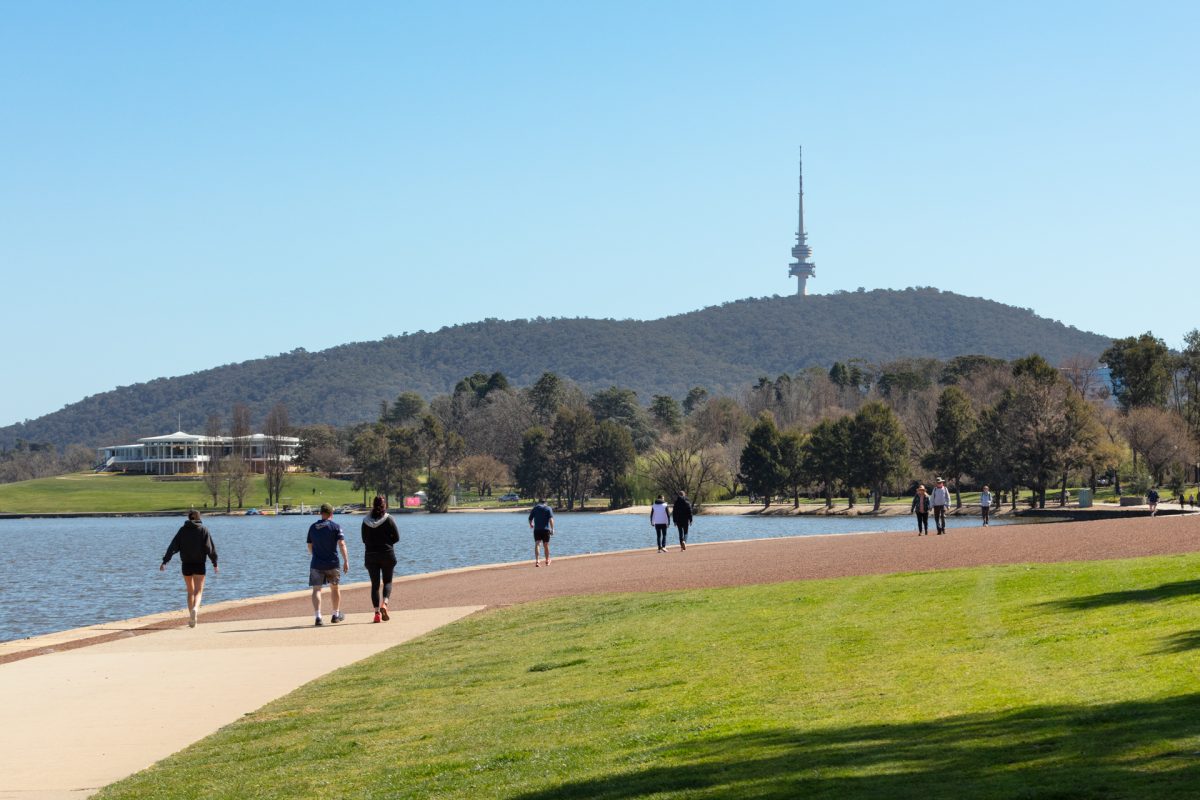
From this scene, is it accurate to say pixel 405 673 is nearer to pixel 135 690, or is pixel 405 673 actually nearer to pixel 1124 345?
pixel 135 690

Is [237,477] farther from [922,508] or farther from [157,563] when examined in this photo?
[922,508]

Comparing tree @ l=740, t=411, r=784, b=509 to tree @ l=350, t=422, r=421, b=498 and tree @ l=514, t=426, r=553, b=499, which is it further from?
tree @ l=350, t=422, r=421, b=498

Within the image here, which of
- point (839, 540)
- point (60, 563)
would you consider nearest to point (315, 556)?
point (839, 540)

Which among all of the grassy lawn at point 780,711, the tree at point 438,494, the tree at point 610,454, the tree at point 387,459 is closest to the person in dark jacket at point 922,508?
the grassy lawn at point 780,711

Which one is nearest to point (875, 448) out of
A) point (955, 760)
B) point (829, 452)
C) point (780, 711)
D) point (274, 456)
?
point (829, 452)

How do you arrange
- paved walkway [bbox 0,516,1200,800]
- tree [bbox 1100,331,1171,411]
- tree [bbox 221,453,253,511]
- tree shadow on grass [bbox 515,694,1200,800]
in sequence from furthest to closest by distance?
tree [bbox 221,453,253,511] < tree [bbox 1100,331,1171,411] < paved walkway [bbox 0,516,1200,800] < tree shadow on grass [bbox 515,694,1200,800]

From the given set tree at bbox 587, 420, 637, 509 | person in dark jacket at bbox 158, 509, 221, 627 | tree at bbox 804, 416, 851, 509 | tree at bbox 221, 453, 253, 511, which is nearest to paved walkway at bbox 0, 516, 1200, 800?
person in dark jacket at bbox 158, 509, 221, 627

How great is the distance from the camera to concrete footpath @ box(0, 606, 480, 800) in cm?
1310

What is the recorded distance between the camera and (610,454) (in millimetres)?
174750

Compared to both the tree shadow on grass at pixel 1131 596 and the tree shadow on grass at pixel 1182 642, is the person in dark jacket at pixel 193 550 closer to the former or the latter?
the tree shadow on grass at pixel 1131 596

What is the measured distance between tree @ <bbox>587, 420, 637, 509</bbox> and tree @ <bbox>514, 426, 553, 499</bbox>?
5.66 metres

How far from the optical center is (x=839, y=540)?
160 ft

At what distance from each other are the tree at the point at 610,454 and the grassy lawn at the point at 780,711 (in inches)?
6036

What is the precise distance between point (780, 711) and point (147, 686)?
937cm
